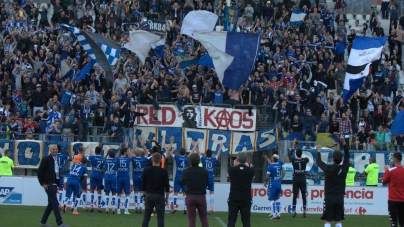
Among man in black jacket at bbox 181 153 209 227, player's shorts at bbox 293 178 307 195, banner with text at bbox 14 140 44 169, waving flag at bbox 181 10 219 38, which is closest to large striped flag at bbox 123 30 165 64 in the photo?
waving flag at bbox 181 10 219 38

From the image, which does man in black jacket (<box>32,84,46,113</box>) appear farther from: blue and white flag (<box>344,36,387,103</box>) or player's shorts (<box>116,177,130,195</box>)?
blue and white flag (<box>344,36,387,103</box>)

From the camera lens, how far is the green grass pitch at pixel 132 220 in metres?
20.3

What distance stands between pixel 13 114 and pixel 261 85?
33.3 ft

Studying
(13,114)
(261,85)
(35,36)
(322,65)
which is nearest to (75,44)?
(35,36)

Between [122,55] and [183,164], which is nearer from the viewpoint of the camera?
[183,164]

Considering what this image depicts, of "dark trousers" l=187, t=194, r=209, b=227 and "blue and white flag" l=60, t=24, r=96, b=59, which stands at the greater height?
"blue and white flag" l=60, t=24, r=96, b=59

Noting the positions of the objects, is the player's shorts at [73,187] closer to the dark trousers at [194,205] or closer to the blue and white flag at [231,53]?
the dark trousers at [194,205]

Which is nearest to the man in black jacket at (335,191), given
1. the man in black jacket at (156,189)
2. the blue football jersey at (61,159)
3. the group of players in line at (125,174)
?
the man in black jacket at (156,189)

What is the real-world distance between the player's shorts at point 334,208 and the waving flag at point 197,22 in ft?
56.0

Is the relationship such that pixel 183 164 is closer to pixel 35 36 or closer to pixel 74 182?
pixel 74 182

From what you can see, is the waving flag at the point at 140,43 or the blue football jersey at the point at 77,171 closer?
the blue football jersey at the point at 77,171

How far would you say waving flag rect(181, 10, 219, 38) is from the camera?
107ft

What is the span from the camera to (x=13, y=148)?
29188 millimetres

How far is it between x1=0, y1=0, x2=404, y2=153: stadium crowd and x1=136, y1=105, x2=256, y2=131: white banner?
33 centimetres
